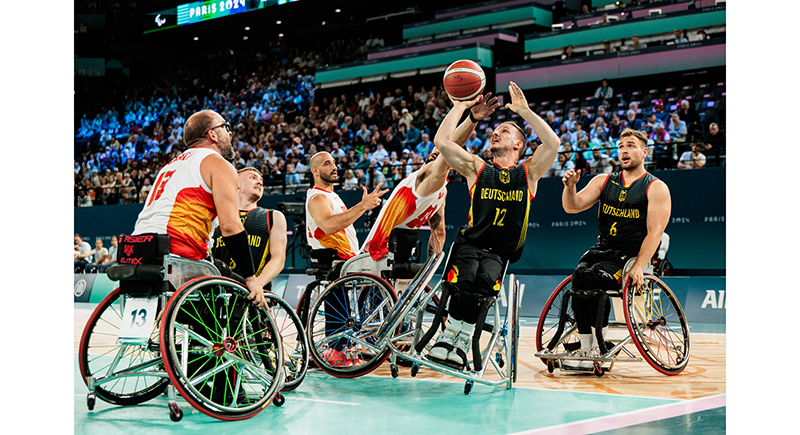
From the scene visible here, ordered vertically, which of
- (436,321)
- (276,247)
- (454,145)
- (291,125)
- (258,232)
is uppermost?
(291,125)

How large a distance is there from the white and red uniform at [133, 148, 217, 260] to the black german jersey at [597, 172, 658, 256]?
131 inches

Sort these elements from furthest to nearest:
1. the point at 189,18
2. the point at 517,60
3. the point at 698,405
A: the point at 189,18
the point at 517,60
the point at 698,405

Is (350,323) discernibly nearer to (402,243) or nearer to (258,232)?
(402,243)

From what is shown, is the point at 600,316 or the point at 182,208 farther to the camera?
the point at 600,316

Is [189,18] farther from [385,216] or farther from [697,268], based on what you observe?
[385,216]

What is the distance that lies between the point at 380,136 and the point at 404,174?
3.79m

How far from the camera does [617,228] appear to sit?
246 inches

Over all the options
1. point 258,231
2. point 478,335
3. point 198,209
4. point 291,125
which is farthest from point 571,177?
point 291,125

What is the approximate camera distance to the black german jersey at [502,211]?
539 centimetres

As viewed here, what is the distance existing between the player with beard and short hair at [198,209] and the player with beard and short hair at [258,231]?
891 millimetres

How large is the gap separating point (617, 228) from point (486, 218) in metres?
1.47

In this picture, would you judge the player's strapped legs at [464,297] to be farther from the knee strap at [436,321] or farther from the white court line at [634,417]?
the white court line at [634,417]
